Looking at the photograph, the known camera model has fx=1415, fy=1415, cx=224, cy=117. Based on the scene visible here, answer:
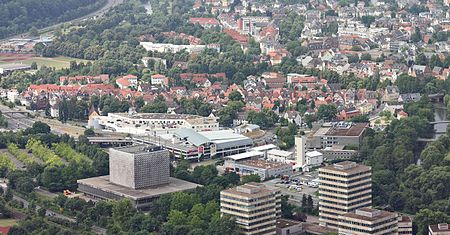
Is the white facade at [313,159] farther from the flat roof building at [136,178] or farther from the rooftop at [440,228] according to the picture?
the rooftop at [440,228]

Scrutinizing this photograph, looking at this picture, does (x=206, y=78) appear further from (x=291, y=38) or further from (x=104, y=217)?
(x=104, y=217)

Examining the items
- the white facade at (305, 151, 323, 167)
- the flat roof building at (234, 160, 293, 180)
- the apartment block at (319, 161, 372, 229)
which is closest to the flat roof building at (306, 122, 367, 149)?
the white facade at (305, 151, 323, 167)

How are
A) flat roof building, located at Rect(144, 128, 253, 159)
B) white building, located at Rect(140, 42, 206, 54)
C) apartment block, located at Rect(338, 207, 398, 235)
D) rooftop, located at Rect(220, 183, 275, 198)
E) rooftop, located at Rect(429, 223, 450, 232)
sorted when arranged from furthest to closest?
white building, located at Rect(140, 42, 206, 54)
flat roof building, located at Rect(144, 128, 253, 159)
rooftop, located at Rect(220, 183, 275, 198)
rooftop, located at Rect(429, 223, 450, 232)
apartment block, located at Rect(338, 207, 398, 235)

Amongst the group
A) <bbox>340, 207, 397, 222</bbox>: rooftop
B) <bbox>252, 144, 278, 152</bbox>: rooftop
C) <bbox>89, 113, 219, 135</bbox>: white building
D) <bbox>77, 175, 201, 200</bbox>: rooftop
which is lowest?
<bbox>252, 144, 278, 152</bbox>: rooftop

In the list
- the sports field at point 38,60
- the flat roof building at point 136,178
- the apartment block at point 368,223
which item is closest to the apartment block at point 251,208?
the apartment block at point 368,223

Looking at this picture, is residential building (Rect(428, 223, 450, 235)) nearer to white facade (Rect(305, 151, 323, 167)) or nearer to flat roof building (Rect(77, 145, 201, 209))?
flat roof building (Rect(77, 145, 201, 209))

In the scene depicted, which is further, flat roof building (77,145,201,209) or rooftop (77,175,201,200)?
flat roof building (77,145,201,209)

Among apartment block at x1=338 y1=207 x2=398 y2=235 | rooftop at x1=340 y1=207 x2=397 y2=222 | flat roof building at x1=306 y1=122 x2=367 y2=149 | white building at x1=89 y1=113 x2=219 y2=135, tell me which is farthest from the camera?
white building at x1=89 y1=113 x2=219 y2=135
